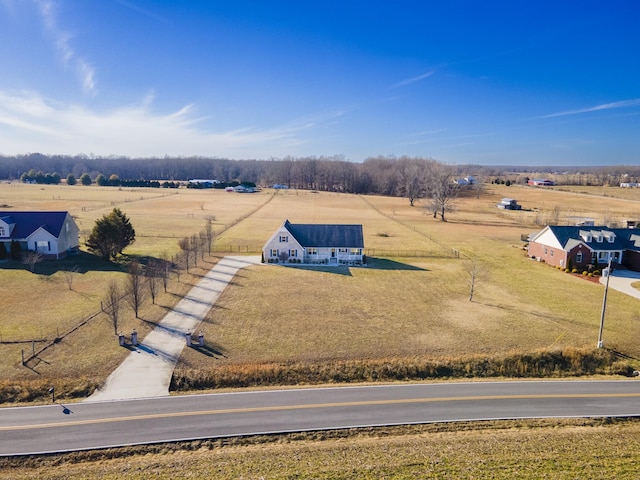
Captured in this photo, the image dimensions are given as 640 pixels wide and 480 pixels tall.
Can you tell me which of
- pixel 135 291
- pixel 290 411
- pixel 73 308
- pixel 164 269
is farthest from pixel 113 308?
pixel 290 411

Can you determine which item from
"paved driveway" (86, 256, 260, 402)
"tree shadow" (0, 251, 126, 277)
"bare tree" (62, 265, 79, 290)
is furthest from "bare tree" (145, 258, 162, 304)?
"bare tree" (62, 265, 79, 290)

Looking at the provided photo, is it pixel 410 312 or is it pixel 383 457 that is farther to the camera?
pixel 410 312

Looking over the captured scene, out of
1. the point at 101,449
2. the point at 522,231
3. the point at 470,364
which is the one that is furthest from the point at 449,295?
the point at 522,231

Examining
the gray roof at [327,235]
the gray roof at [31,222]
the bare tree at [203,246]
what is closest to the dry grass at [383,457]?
the gray roof at [327,235]

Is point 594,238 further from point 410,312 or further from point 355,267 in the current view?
point 410,312

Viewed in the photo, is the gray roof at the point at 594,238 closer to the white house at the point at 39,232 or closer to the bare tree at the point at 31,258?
the bare tree at the point at 31,258

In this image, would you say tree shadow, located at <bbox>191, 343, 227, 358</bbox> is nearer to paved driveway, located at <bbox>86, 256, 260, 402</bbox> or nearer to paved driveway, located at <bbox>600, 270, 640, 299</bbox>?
paved driveway, located at <bbox>86, 256, 260, 402</bbox>
